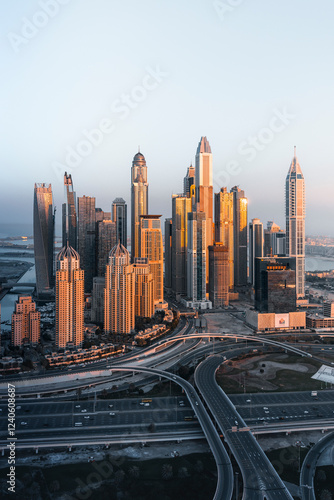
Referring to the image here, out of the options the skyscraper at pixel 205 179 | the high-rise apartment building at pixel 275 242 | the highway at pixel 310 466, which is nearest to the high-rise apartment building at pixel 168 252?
the skyscraper at pixel 205 179

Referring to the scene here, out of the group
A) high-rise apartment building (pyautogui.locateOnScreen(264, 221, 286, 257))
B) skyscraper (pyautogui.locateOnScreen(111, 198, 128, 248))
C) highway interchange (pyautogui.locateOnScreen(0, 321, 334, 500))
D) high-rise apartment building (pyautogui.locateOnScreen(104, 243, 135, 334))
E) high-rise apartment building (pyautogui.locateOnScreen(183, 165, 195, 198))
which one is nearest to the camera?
highway interchange (pyautogui.locateOnScreen(0, 321, 334, 500))

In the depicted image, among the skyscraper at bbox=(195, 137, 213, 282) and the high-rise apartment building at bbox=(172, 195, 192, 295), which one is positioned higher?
the skyscraper at bbox=(195, 137, 213, 282)

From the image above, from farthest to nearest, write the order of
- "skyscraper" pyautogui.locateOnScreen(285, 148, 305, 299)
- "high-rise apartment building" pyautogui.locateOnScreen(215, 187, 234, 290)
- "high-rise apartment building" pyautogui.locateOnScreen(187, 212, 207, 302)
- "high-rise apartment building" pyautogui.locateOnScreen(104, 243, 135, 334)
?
"high-rise apartment building" pyautogui.locateOnScreen(215, 187, 234, 290)
"skyscraper" pyautogui.locateOnScreen(285, 148, 305, 299)
"high-rise apartment building" pyautogui.locateOnScreen(187, 212, 207, 302)
"high-rise apartment building" pyautogui.locateOnScreen(104, 243, 135, 334)

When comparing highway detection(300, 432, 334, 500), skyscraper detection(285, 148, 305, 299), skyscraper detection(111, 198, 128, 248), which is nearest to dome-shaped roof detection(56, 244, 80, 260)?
highway detection(300, 432, 334, 500)

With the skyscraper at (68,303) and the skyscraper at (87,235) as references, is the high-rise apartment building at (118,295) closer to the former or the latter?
the skyscraper at (68,303)

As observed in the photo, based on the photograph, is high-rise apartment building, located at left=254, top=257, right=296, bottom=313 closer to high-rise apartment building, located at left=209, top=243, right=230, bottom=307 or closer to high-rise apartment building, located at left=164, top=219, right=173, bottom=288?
high-rise apartment building, located at left=209, top=243, right=230, bottom=307

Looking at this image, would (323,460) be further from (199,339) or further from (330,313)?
(330,313)
